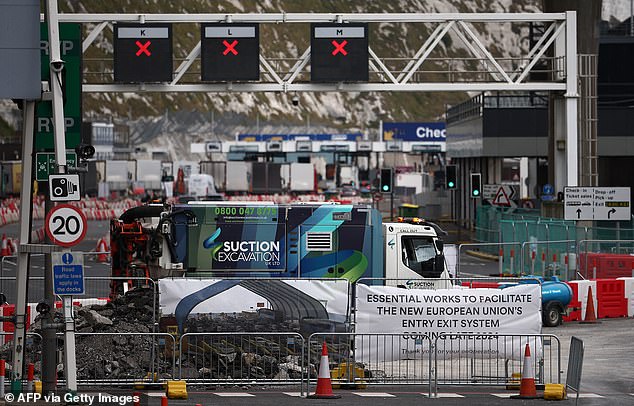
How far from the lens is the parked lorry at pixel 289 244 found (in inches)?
1032

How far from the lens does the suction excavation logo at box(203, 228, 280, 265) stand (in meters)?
26.2

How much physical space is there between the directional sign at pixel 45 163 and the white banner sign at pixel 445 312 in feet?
16.8

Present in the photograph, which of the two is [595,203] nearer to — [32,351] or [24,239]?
[32,351]

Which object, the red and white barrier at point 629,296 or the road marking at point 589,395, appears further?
the red and white barrier at point 629,296

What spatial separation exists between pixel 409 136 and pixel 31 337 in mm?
127643

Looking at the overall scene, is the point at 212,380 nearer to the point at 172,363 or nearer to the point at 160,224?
the point at 172,363

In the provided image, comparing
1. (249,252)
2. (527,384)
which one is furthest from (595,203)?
(527,384)

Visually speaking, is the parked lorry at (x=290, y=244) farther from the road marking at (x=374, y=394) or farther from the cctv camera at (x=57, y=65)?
the cctv camera at (x=57, y=65)

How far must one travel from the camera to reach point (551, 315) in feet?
87.9

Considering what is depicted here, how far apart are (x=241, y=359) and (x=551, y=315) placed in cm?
984

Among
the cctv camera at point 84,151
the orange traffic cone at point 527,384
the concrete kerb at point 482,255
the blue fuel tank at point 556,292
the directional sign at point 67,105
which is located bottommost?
the orange traffic cone at point 527,384

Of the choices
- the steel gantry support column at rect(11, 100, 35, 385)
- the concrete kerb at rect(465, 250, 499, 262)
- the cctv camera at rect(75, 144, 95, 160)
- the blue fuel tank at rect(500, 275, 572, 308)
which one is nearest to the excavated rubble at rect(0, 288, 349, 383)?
the steel gantry support column at rect(11, 100, 35, 385)

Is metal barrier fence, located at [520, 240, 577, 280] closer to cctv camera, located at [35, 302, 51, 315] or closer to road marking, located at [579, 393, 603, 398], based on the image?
road marking, located at [579, 393, 603, 398]

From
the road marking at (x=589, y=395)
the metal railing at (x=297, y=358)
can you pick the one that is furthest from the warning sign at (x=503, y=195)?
the road marking at (x=589, y=395)
